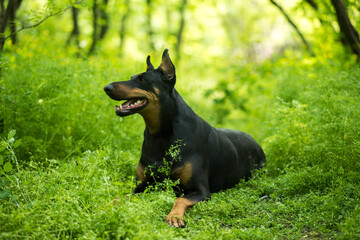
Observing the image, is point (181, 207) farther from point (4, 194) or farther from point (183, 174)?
point (4, 194)

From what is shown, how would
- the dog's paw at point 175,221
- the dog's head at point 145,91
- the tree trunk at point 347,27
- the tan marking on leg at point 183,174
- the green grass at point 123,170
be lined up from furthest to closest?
the tree trunk at point 347,27 < the tan marking on leg at point 183,174 < the dog's head at point 145,91 < the dog's paw at point 175,221 < the green grass at point 123,170

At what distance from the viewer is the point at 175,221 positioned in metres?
3.36

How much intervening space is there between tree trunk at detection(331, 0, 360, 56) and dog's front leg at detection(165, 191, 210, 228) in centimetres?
378

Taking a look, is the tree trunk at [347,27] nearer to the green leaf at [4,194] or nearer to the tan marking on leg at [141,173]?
the tan marking on leg at [141,173]

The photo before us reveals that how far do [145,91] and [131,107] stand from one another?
0.23m

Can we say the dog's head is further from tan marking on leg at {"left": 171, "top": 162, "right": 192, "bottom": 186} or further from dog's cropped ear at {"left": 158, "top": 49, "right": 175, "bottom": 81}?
tan marking on leg at {"left": 171, "top": 162, "right": 192, "bottom": 186}

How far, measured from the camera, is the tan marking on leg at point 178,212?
11.0ft

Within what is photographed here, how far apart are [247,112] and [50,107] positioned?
18.7ft

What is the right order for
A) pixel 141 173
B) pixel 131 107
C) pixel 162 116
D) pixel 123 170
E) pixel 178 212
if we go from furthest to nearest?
pixel 123 170, pixel 141 173, pixel 162 116, pixel 131 107, pixel 178 212

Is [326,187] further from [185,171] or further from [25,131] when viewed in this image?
[25,131]

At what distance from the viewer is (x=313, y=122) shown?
494 cm

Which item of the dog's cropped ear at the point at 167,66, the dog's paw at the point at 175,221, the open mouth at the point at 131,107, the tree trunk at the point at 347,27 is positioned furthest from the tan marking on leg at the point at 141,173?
the tree trunk at the point at 347,27

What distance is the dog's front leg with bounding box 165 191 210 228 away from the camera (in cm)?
336

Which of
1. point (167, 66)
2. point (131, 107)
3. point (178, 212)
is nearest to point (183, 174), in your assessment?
point (178, 212)
